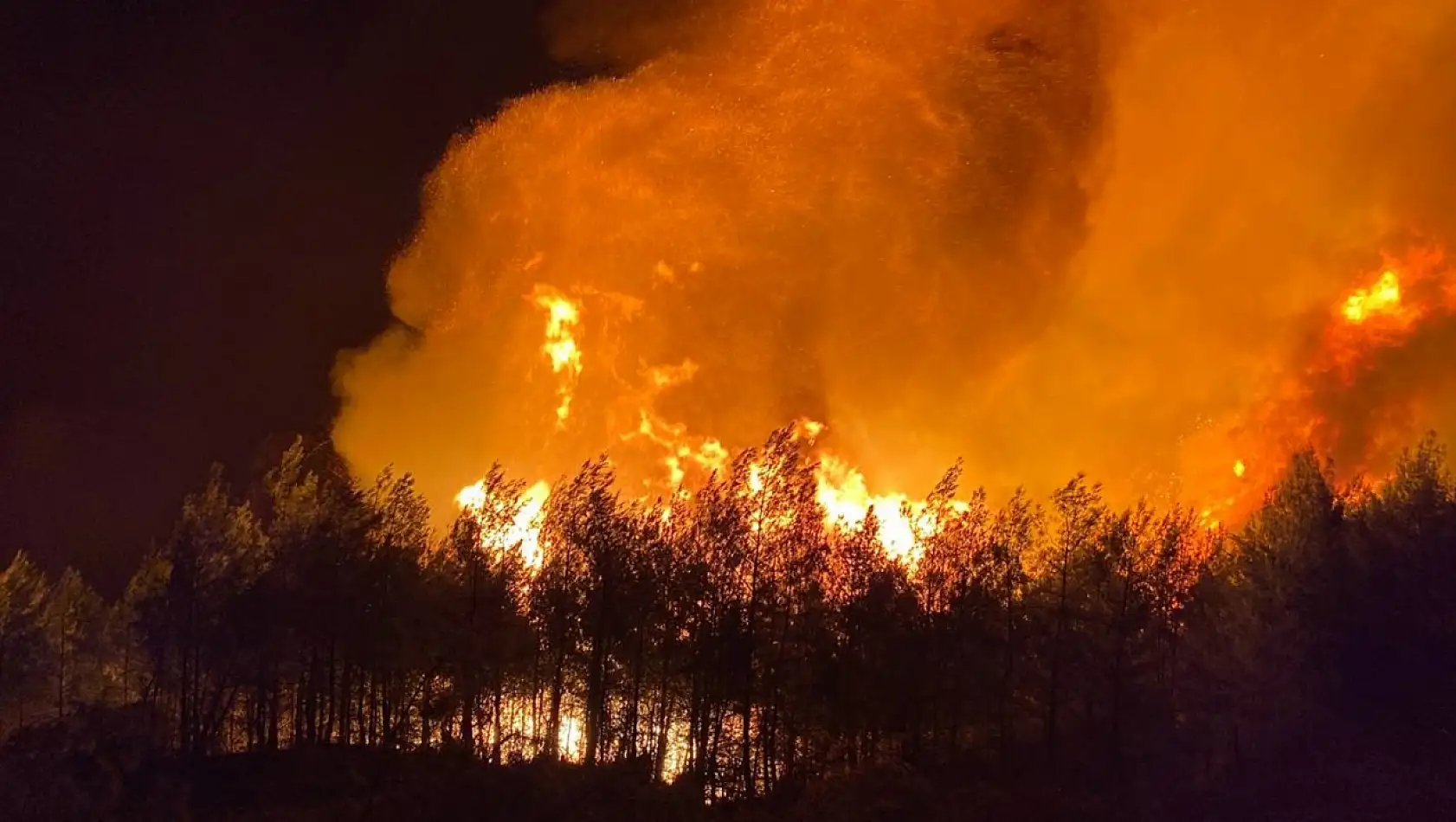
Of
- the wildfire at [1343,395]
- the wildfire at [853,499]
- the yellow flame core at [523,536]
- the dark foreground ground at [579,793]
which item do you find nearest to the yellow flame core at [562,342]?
the yellow flame core at [523,536]

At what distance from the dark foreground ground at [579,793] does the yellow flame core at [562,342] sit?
37.1m

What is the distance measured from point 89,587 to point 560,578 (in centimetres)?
2540

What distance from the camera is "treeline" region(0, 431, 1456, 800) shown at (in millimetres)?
41469

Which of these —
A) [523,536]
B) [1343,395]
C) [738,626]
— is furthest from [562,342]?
[1343,395]

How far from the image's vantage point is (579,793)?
112ft

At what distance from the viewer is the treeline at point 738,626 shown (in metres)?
41.5

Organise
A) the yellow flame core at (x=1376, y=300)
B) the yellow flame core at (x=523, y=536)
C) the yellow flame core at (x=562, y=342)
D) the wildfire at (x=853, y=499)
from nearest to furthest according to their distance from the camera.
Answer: the yellow flame core at (x=523, y=536) → the wildfire at (x=853, y=499) → the yellow flame core at (x=1376, y=300) → the yellow flame core at (x=562, y=342)

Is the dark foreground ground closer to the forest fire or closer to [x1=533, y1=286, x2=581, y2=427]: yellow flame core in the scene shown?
the forest fire

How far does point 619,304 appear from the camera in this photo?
248 ft

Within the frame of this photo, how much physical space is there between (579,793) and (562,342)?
4444 cm

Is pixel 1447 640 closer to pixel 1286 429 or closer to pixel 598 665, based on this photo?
pixel 598 665

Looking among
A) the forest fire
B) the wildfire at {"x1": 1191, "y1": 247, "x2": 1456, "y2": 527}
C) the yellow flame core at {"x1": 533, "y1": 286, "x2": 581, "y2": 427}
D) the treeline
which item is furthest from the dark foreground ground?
the wildfire at {"x1": 1191, "y1": 247, "x2": 1456, "y2": 527}

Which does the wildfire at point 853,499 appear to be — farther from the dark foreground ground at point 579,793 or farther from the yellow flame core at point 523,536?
the dark foreground ground at point 579,793

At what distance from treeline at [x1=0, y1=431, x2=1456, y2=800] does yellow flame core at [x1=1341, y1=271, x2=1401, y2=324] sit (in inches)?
1293
